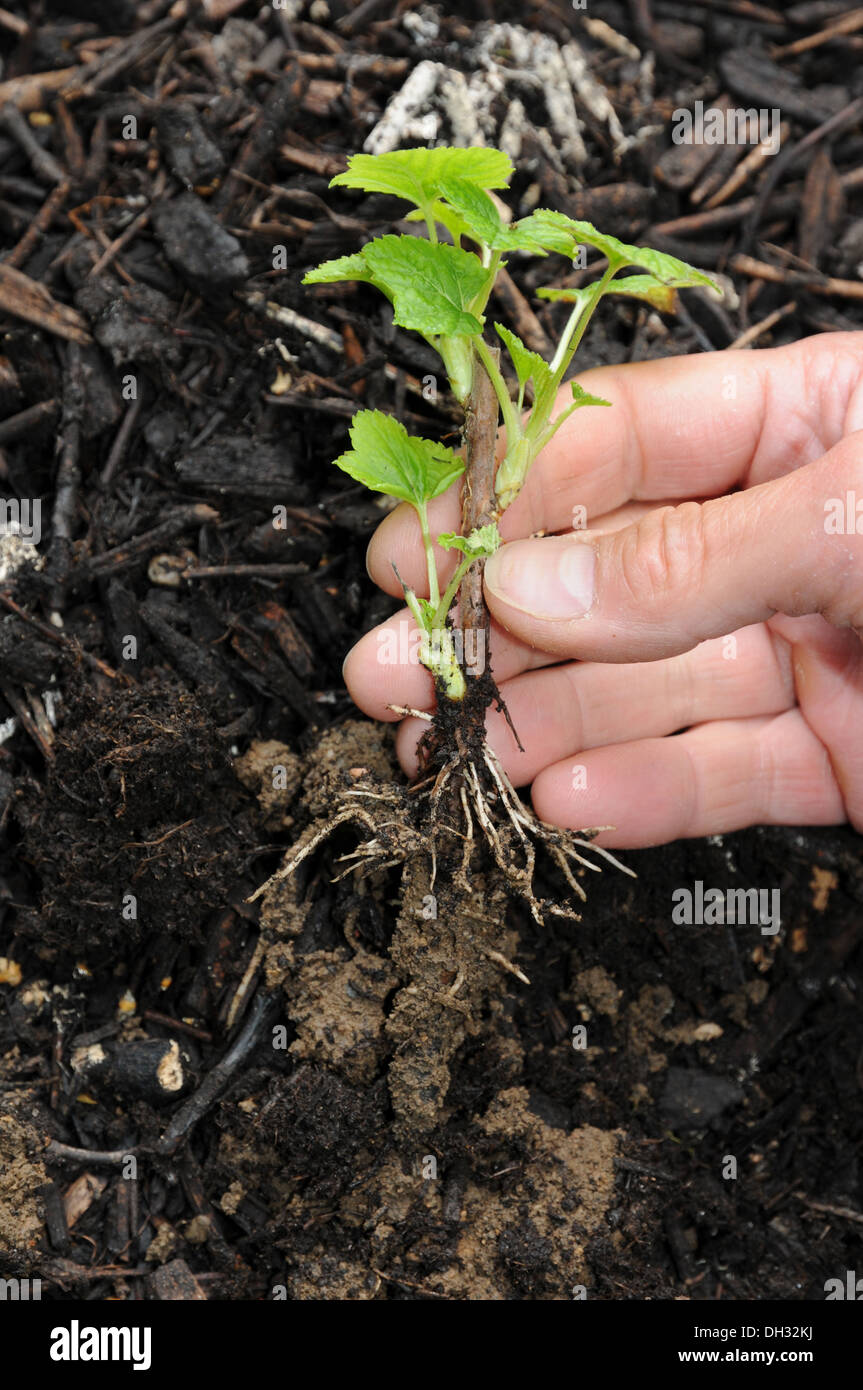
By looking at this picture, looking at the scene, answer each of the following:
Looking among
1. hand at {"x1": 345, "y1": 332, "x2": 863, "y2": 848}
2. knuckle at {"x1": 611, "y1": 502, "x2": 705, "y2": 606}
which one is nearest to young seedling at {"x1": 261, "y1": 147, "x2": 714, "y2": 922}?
hand at {"x1": 345, "y1": 332, "x2": 863, "y2": 848}

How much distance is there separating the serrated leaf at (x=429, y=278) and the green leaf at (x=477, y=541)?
0.47m

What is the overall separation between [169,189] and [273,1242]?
10.3ft

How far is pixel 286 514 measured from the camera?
3.17 m

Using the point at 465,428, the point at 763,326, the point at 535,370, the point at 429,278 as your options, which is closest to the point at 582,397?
the point at 535,370

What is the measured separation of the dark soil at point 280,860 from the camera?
9.09 feet

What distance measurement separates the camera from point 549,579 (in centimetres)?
259

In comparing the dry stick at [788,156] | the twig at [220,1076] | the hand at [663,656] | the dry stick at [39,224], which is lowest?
the twig at [220,1076]

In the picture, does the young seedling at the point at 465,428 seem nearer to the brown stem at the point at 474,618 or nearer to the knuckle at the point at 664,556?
the brown stem at the point at 474,618

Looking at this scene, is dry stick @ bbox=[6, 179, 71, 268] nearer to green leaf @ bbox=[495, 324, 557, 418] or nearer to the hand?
the hand

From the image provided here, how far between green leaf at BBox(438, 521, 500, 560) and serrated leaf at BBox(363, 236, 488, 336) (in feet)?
1.55

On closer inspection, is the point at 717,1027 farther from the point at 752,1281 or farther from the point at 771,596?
the point at 771,596

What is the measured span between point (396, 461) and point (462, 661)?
556mm

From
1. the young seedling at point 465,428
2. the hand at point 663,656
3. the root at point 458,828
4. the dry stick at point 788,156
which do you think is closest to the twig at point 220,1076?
the root at point 458,828

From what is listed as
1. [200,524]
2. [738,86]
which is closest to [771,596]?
[200,524]
